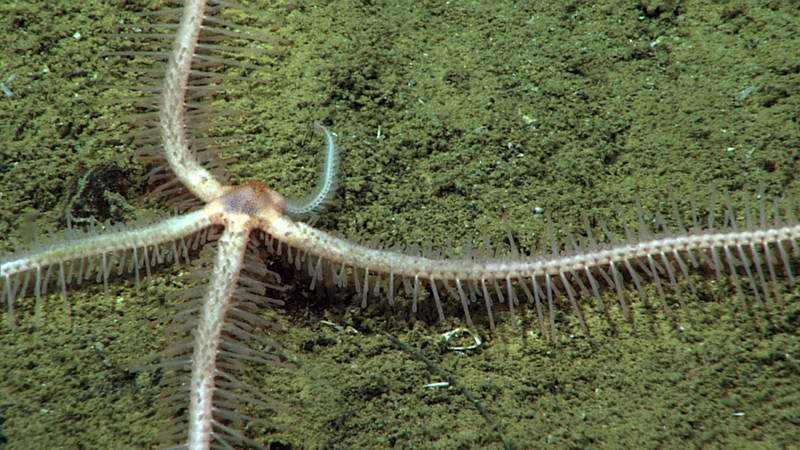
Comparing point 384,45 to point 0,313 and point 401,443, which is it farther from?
point 0,313

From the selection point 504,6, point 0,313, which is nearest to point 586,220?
point 504,6

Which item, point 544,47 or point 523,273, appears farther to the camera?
point 544,47

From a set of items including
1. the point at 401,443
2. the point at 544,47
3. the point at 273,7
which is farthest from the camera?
the point at 273,7

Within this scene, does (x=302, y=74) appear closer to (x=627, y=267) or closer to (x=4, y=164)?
(x=4, y=164)

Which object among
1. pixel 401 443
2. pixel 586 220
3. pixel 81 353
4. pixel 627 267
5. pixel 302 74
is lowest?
pixel 401 443

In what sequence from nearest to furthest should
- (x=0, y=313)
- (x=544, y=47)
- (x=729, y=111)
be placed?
(x=0, y=313), (x=729, y=111), (x=544, y=47)

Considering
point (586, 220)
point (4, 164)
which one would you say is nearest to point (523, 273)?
point (586, 220)

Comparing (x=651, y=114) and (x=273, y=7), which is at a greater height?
(x=273, y=7)
